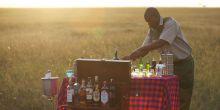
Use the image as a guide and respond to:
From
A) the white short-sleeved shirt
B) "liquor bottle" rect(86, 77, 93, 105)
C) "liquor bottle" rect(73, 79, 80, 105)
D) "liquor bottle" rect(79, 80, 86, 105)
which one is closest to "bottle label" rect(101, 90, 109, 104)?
"liquor bottle" rect(86, 77, 93, 105)

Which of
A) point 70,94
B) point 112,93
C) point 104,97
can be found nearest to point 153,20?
point 112,93

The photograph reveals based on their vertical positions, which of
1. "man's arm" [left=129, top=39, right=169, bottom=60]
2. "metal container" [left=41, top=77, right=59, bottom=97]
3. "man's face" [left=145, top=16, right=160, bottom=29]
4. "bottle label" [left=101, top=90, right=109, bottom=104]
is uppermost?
"man's face" [left=145, top=16, right=160, bottom=29]

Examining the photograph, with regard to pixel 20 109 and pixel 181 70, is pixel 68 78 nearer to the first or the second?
pixel 181 70

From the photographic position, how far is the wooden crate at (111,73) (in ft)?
25.8

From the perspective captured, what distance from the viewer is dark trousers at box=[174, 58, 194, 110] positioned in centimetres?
909

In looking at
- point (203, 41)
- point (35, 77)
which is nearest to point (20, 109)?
point (35, 77)

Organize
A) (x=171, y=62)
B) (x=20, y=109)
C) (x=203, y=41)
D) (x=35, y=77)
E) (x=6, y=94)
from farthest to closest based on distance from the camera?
(x=203, y=41), (x=35, y=77), (x=6, y=94), (x=20, y=109), (x=171, y=62)

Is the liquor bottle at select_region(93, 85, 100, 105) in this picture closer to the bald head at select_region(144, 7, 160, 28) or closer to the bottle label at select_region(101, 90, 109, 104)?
the bottle label at select_region(101, 90, 109, 104)

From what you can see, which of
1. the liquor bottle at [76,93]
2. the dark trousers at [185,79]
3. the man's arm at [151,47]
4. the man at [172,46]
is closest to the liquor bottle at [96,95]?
the liquor bottle at [76,93]

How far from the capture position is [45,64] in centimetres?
1574

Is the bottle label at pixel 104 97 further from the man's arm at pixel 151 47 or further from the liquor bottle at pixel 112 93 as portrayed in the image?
the man's arm at pixel 151 47

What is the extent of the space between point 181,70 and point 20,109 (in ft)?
11.5

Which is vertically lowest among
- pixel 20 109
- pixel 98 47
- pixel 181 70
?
pixel 20 109

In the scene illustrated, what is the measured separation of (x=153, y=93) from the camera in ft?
26.9
